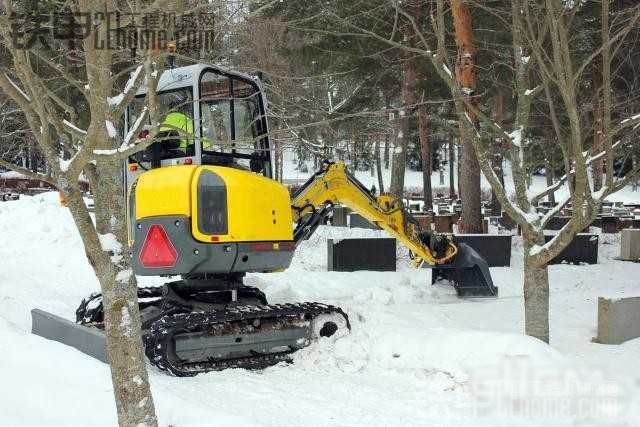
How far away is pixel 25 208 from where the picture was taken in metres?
16.8

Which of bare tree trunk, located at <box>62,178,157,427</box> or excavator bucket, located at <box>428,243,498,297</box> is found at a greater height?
bare tree trunk, located at <box>62,178,157,427</box>

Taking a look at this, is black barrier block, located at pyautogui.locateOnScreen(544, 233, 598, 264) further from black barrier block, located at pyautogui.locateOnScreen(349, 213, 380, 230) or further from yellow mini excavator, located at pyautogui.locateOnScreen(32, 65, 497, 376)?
yellow mini excavator, located at pyautogui.locateOnScreen(32, 65, 497, 376)

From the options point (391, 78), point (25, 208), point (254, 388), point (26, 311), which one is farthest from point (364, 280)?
point (25, 208)

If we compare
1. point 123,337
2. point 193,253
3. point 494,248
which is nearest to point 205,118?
point 193,253

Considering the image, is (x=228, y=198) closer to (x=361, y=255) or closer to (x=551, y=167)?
(x=551, y=167)

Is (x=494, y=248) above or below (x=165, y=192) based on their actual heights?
below

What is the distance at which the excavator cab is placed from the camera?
6.16 m

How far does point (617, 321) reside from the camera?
7.15 meters

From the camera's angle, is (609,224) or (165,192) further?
(609,224)

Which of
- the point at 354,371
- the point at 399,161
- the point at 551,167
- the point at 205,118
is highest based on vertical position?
the point at 205,118

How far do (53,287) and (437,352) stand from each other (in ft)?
21.8

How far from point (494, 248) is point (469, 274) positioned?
12.0ft

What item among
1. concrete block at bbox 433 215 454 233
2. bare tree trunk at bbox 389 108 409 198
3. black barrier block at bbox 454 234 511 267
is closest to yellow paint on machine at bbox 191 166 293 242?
black barrier block at bbox 454 234 511 267

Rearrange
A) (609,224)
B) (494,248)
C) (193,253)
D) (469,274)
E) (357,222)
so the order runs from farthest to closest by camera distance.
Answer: (609,224) → (357,222) → (494,248) → (469,274) → (193,253)
